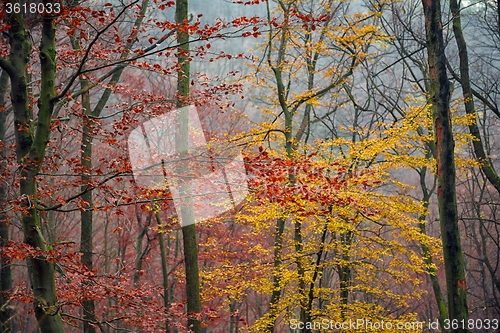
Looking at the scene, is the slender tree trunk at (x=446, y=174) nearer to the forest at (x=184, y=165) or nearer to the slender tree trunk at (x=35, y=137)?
the forest at (x=184, y=165)

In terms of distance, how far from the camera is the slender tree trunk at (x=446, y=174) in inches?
207

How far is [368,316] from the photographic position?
8930mm

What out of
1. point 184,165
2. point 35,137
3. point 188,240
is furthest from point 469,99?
point 35,137

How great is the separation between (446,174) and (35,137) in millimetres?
4664

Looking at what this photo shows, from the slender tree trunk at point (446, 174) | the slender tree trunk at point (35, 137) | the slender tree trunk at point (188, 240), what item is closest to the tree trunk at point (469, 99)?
the slender tree trunk at point (446, 174)

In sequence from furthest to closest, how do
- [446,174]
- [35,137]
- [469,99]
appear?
[469,99]
[446,174]
[35,137]

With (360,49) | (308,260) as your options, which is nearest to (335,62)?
(360,49)

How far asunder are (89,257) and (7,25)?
4949 mm

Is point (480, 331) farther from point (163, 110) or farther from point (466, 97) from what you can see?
point (163, 110)

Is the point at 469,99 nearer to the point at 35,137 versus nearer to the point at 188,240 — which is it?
the point at 188,240

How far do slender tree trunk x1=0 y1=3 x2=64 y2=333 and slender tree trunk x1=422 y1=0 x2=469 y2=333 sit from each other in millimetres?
4346

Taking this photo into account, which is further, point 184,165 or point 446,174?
point 184,165

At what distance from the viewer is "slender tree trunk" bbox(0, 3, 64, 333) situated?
4.24 m

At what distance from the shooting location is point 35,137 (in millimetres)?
4324
